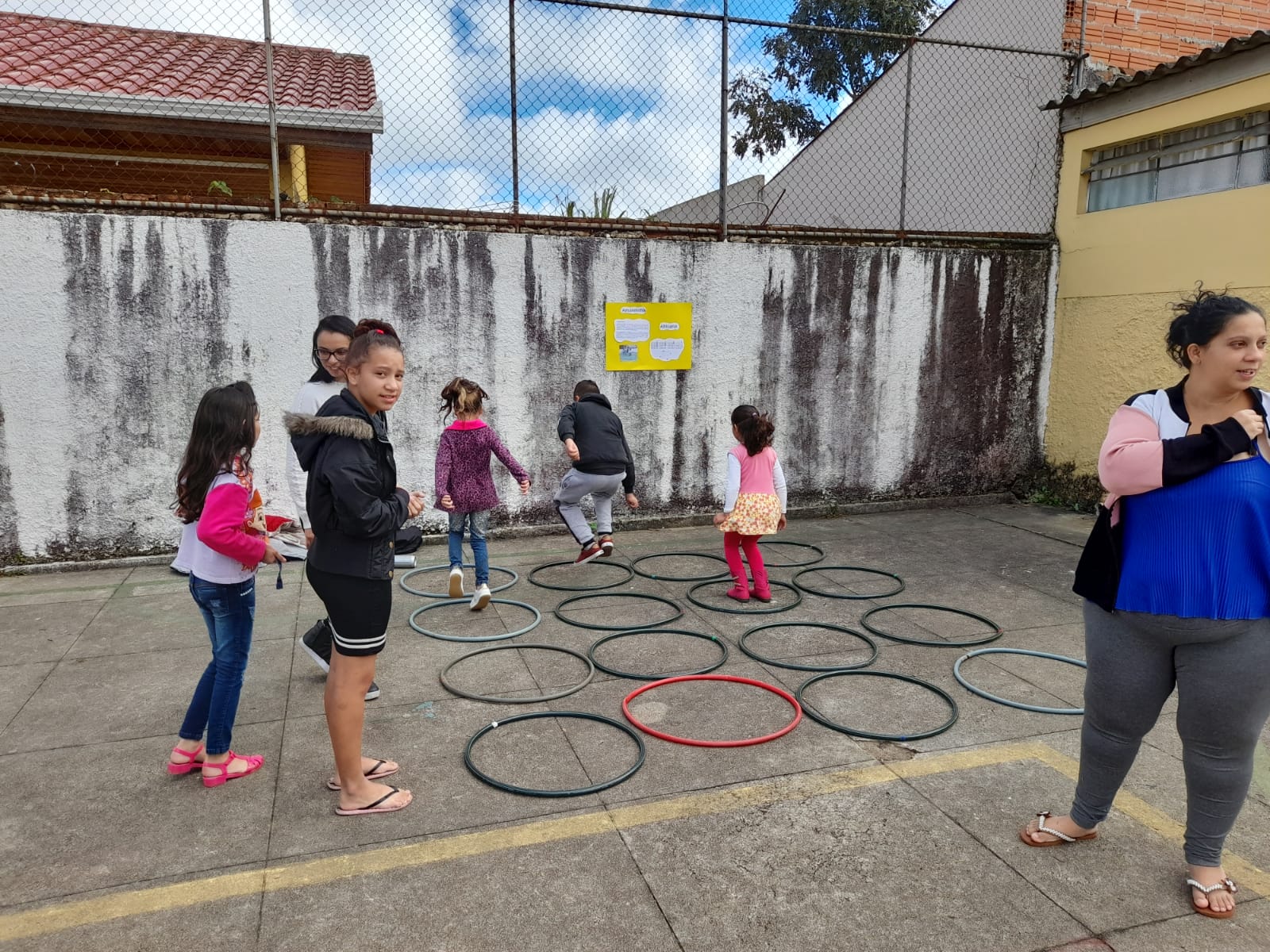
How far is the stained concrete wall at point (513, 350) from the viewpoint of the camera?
6.45 meters

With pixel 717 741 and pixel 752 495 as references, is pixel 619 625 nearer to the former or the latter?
pixel 752 495

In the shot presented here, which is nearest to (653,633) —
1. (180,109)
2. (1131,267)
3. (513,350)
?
(513,350)

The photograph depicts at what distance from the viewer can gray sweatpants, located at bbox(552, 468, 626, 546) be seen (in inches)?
263

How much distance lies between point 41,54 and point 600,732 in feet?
31.6

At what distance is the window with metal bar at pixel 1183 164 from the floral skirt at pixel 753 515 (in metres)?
5.69

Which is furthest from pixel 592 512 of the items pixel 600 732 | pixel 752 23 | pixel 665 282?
pixel 752 23

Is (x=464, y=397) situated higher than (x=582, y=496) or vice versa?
(x=464, y=397)

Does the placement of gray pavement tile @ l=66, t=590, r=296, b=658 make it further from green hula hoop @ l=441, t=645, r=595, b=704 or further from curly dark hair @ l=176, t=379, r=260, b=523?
curly dark hair @ l=176, t=379, r=260, b=523

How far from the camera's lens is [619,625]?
5.42m

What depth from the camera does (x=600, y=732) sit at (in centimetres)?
392

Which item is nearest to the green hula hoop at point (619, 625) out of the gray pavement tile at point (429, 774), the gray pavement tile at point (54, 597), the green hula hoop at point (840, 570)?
the green hula hoop at point (840, 570)

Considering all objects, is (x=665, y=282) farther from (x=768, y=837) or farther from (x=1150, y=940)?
(x=1150, y=940)

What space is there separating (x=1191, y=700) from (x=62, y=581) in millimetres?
7356

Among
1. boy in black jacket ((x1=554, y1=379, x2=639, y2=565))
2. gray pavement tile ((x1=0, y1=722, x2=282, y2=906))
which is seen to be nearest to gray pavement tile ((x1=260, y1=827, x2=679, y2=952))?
gray pavement tile ((x1=0, y1=722, x2=282, y2=906))
